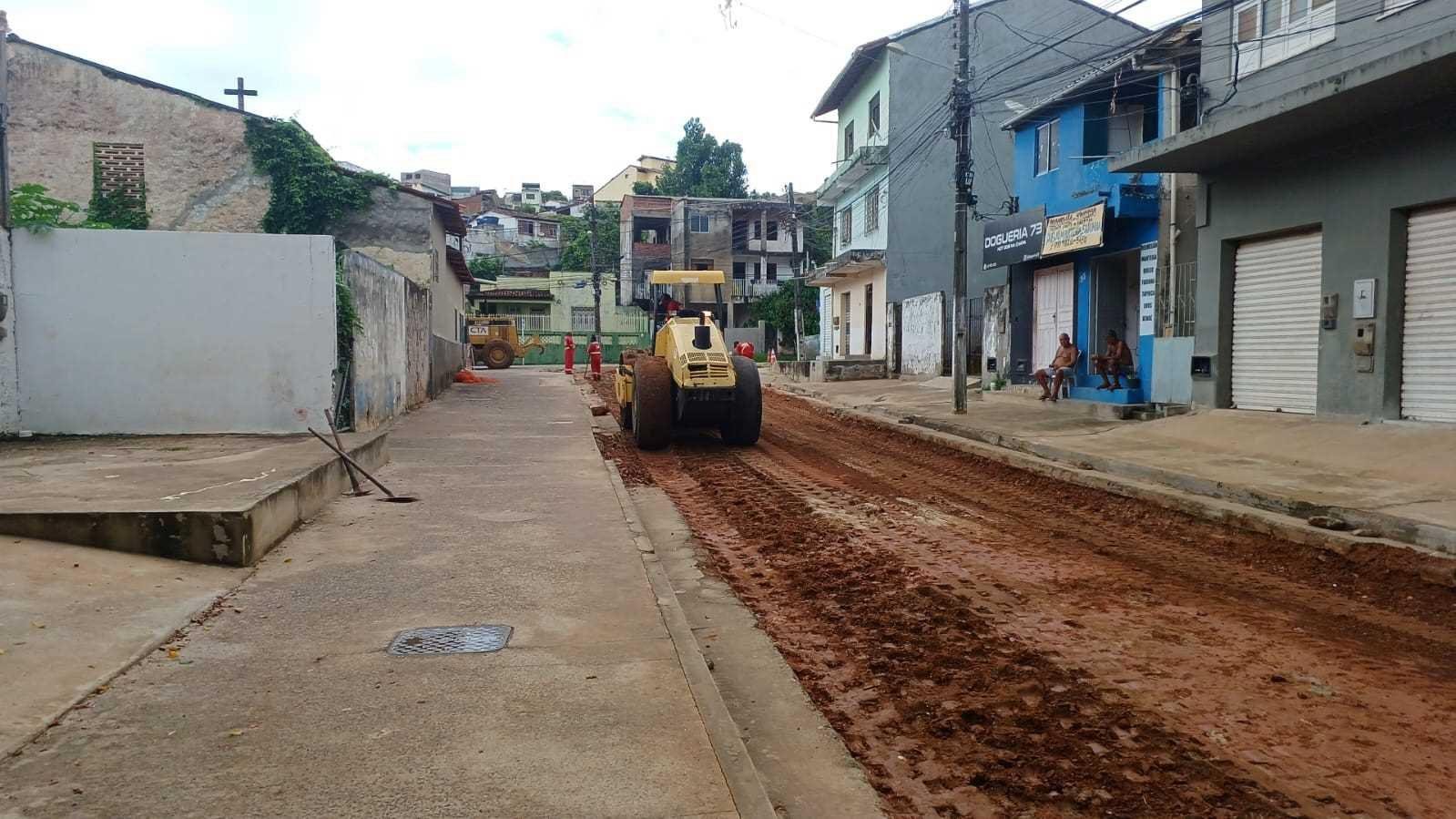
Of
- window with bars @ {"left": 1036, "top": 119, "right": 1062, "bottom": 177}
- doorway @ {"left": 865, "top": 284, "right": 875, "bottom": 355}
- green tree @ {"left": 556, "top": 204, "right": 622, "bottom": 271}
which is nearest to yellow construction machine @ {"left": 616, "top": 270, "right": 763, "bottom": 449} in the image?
window with bars @ {"left": 1036, "top": 119, "right": 1062, "bottom": 177}

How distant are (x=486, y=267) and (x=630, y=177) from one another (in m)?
23.4

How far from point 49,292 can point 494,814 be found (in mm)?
10810

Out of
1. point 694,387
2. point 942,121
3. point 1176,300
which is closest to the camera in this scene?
point 694,387

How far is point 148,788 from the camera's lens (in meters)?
3.13

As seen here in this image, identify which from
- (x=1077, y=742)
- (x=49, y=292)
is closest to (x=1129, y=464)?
(x=1077, y=742)

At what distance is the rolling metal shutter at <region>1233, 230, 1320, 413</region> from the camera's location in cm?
1209

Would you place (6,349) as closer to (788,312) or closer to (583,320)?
(788,312)

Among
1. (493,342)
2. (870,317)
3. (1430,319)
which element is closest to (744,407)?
(1430,319)

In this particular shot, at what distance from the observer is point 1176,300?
15.2 m

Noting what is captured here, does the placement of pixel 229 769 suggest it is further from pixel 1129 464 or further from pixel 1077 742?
pixel 1129 464

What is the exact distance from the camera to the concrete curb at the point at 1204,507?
22.9 feet

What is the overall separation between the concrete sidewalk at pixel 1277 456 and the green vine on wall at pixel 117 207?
14.6 metres

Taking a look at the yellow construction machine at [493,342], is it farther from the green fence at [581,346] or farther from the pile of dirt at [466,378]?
the pile of dirt at [466,378]

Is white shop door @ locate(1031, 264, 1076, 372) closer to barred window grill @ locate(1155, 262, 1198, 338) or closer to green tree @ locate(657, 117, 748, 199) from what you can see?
barred window grill @ locate(1155, 262, 1198, 338)
